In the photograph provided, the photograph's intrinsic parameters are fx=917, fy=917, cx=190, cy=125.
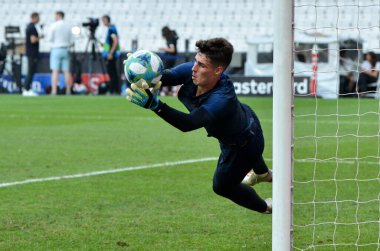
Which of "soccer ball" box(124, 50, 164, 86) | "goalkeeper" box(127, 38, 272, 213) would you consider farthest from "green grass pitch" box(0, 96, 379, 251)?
"soccer ball" box(124, 50, 164, 86)

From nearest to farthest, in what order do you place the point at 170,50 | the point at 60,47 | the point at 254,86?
1. the point at 60,47
2. the point at 170,50
3. the point at 254,86

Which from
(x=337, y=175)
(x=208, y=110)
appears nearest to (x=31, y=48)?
(x=337, y=175)

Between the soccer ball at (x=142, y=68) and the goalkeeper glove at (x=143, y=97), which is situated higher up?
the soccer ball at (x=142, y=68)

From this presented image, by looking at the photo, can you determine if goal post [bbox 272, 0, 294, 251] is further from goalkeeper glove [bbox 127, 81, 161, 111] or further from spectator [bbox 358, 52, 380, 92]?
spectator [bbox 358, 52, 380, 92]

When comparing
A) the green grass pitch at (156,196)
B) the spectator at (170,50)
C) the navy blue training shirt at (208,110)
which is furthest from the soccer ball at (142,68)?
the spectator at (170,50)

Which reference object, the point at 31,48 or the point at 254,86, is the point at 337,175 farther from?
the point at 31,48

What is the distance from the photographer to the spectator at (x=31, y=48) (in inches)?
1021

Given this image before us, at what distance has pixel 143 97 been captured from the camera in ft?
17.7

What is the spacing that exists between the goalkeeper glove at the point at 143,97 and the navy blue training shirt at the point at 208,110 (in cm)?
7

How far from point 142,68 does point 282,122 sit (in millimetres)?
1005

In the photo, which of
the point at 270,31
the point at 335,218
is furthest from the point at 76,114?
the point at 270,31

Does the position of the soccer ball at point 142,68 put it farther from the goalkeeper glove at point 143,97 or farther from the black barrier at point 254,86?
the black barrier at point 254,86

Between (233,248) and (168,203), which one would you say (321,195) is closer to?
(168,203)

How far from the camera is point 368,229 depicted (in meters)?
6.75
